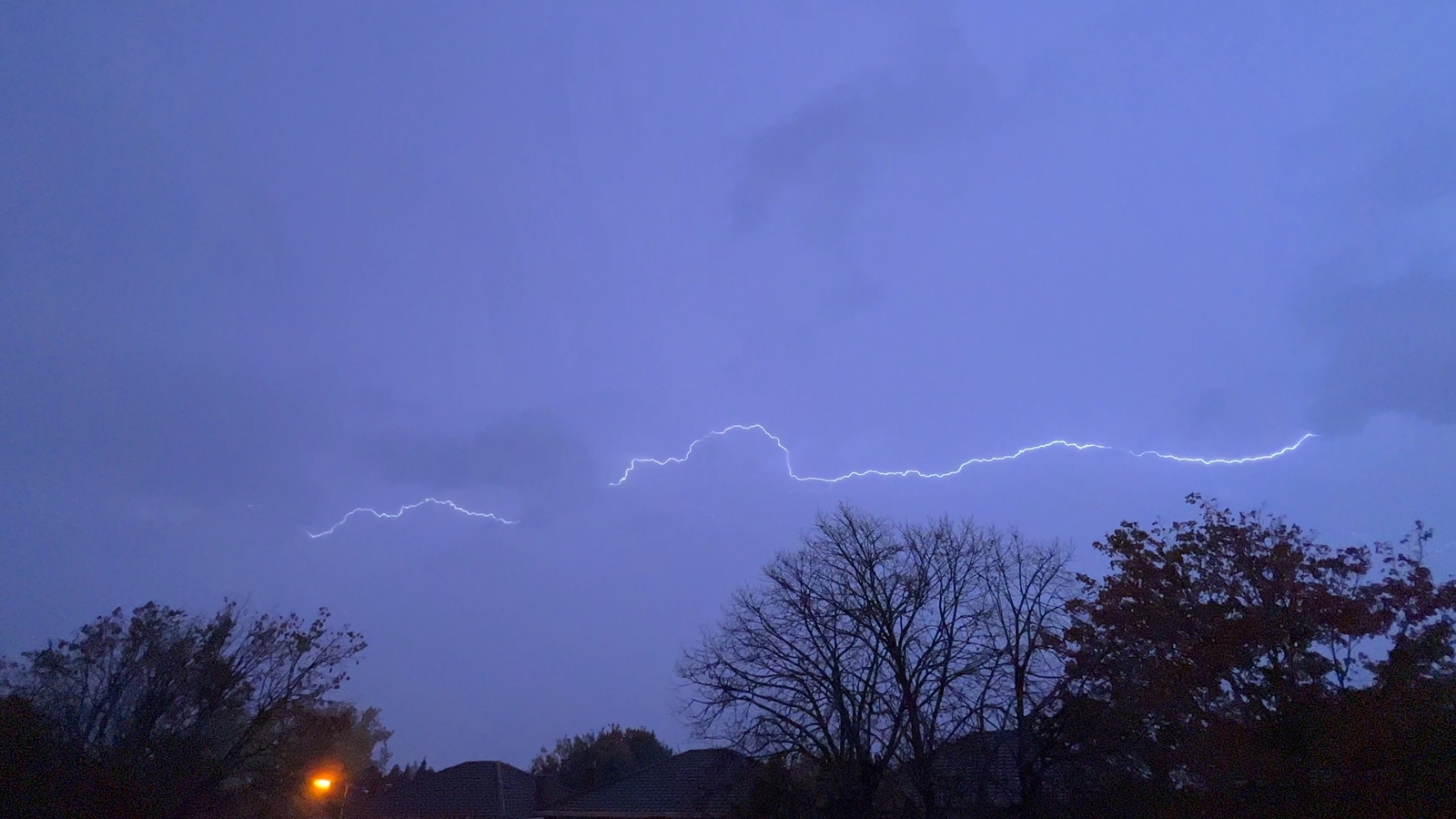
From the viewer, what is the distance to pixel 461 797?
45.4 metres

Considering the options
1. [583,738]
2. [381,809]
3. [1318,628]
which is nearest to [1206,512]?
[1318,628]

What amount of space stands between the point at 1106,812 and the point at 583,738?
65.5 m

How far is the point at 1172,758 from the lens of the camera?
20750 millimetres

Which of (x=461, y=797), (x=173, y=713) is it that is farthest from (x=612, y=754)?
(x=173, y=713)

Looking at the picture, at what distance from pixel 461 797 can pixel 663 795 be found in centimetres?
1728

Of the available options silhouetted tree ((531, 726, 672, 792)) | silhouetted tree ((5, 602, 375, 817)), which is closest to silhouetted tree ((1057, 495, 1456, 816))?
silhouetted tree ((5, 602, 375, 817))

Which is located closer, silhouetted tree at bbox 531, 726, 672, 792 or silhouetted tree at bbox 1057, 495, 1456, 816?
silhouetted tree at bbox 1057, 495, 1456, 816

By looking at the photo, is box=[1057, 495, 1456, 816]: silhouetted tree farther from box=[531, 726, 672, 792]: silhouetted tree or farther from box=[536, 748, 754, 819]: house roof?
box=[531, 726, 672, 792]: silhouetted tree

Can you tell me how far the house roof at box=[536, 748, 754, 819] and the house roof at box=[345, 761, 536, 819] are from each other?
382 inches

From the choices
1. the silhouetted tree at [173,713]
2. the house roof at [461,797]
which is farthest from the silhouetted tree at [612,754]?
the silhouetted tree at [173,713]

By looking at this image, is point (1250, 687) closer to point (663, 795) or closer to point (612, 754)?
point (663, 795)

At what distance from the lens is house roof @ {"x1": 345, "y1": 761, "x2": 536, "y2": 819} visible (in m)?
44.5

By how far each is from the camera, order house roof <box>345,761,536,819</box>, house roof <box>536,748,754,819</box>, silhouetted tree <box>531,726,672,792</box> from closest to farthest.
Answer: house roof <box>536,748,754,819</box>
house roof <box>345,761,536,819</box>
silhouetted tree <box>531,726,672,792</box>

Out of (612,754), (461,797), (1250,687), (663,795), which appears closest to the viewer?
(1250,687)
